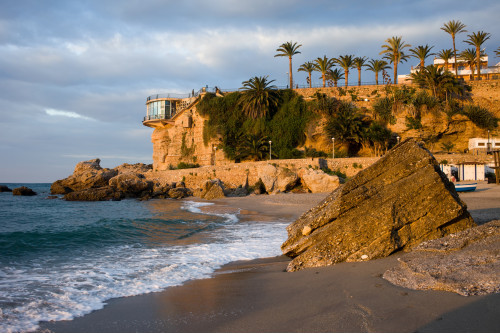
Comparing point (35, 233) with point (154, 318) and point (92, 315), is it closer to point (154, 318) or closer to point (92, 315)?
point (92, 315)

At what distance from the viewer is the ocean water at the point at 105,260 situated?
196 inches

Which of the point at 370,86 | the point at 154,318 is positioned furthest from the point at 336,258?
the point at 370,86

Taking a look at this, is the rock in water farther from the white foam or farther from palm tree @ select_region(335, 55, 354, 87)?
palm tree @ select_region(335, 55, 354, 87)

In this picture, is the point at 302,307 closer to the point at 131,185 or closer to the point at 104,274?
the point at 104,274

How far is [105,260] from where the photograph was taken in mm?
7891

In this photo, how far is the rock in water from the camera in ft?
20.1

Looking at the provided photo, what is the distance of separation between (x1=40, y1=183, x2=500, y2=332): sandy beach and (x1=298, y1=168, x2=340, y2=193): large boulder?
21.3 meters

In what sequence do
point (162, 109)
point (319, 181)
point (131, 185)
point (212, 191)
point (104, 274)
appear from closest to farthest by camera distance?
point (104, 274), point (319, 181), point (212, 191), point (131, 185), point (162, 109)

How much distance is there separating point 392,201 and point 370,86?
36.3 m

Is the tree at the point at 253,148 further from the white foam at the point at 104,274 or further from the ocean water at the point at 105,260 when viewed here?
the white foam at the point at 104,274

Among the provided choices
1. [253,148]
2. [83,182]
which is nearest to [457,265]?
[253,148]

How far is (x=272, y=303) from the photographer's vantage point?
4.54 meters

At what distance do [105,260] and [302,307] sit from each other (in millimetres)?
5307

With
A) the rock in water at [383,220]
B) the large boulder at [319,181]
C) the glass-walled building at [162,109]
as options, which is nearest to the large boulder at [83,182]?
the glass-walled building at [162,109]
